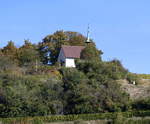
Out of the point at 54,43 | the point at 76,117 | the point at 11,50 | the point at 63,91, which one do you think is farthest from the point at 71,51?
the point at 76,117

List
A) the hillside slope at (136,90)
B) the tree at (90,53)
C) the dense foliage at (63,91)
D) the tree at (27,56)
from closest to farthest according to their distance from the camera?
1. the dense foliage at (63,91)
2. the hillside slope at (136,90)
3. the tree at (90,53)
4. the tree at (27,56)

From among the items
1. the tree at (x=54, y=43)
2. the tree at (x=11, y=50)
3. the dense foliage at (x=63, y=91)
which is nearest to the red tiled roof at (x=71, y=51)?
the tree at (x=54, y=43)

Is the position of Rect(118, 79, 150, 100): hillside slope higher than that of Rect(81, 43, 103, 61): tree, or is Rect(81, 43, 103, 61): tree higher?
Rect(81, 43, 103, 61): tree

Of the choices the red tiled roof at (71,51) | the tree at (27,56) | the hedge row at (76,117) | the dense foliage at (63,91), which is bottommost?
the hedge row at (76,117)

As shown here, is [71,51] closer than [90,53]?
No

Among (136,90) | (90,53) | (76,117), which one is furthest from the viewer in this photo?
(90,53)

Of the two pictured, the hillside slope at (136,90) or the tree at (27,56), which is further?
the tree at (27,56)

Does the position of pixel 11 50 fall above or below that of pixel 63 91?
above

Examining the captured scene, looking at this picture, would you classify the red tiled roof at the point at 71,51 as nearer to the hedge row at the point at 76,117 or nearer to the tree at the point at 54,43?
the tree at the point at 54,43

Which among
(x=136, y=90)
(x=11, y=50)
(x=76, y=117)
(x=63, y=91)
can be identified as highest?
(x=11, y=50)

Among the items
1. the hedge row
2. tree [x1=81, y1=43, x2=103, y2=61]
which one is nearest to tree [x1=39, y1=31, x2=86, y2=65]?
tree [x1=81, y1=43, x2=103, y2=61]

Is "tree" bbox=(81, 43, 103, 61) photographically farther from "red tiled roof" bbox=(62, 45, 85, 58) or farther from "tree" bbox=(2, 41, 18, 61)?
"tree" bbox=(2, 41, 18, 61)

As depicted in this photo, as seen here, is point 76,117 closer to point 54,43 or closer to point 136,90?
point 136,90

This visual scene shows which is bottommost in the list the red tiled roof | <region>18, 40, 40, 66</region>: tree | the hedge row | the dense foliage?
the hedge row
